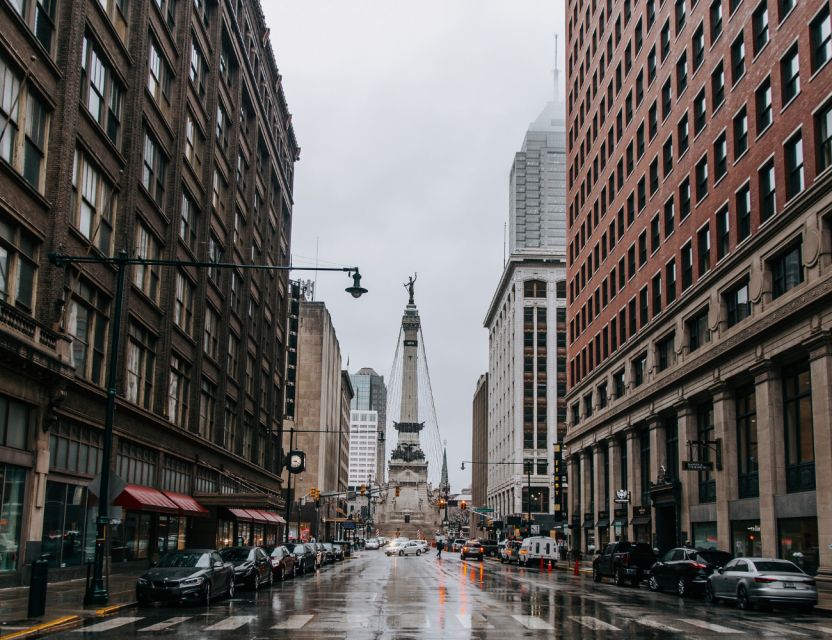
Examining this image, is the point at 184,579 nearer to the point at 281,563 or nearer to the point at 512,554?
the point at 281,563

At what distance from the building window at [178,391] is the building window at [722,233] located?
25.2 meters

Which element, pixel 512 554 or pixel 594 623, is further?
pixel 512 554

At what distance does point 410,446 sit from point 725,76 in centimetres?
12080

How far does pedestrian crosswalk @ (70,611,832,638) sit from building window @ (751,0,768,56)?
25.4 meters

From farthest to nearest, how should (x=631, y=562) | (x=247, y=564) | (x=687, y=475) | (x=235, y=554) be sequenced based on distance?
(x=687, y=475)
(x=631, y=562)
(x=235, y=554)
(x=247, y=564)

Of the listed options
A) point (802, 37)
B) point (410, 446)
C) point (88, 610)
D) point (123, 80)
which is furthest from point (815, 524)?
point (410, 446)

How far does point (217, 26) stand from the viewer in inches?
2015

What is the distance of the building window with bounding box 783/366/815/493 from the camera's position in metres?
33.6

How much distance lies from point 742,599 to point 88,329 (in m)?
22.3

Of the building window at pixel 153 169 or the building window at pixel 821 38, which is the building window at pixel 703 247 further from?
the building window at pixel 153 169

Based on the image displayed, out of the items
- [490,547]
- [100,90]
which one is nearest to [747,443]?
[100,90]

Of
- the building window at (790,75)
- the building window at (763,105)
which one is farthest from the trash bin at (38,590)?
the building window at (763,105)

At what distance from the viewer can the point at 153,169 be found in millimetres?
39812

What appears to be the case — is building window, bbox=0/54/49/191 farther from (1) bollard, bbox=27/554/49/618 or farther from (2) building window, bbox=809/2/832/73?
(2) building window, bbox=809/2/832/73
